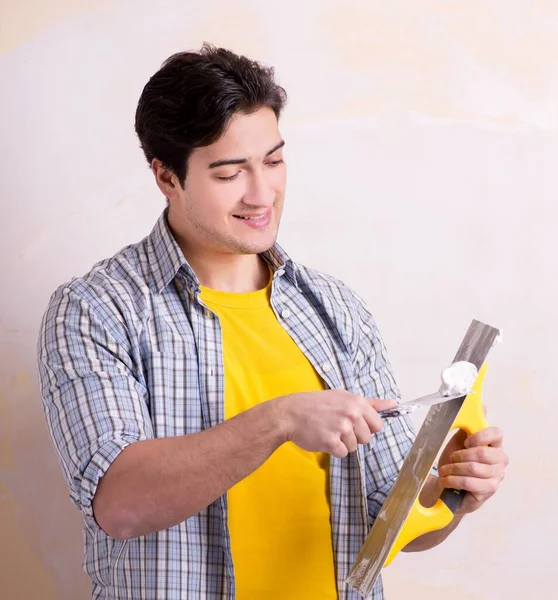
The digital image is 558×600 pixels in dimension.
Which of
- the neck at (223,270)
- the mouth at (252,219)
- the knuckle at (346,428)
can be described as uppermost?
the mouth at (252,219)

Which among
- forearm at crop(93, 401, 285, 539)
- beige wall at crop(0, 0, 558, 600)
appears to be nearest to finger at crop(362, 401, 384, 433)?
forearm at crop(93, 401, 285, 539)

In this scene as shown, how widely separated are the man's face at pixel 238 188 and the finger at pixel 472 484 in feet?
1.57

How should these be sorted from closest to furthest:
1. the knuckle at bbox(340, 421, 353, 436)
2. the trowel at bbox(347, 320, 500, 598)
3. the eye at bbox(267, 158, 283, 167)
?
1. the knuckle at bbox(340, 421, 353, 436)
2. the trowel at bbox(347, 320, 500, 598)
3. the eye at bbox(267, 158, 283, 167)

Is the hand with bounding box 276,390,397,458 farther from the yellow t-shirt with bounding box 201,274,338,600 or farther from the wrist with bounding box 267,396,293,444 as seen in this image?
the yellow t-shirt with bounding box 201,274,338,600

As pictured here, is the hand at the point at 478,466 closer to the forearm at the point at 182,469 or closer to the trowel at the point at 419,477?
the trowel at the point at 419,477

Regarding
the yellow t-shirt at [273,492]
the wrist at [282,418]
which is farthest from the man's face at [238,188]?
the wrist at [282,418]

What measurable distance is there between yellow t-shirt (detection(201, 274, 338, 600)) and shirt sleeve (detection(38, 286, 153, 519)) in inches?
6.9

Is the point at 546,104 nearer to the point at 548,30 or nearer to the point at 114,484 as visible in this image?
the point at 548,30

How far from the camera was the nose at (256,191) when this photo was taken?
1366 mm

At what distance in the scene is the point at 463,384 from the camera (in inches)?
46.2

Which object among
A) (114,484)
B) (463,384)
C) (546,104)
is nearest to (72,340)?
(114,484)

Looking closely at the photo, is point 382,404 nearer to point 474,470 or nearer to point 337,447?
point 337,447

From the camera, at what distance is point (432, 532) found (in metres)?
1.43

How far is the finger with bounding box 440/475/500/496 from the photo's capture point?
1293mm
